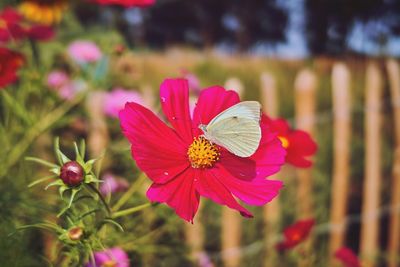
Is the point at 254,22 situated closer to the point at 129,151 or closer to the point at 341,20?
the point at 341,20

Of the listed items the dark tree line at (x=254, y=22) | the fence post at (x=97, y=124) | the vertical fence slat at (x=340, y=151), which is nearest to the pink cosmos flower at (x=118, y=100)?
the fence post at (x=97, y=124)

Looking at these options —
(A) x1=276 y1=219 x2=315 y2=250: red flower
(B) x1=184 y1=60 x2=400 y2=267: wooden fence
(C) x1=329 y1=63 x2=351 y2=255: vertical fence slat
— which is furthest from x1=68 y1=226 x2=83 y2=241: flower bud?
(C) x1=329 y1=63 x2=351 y2=255: vertical fence slat

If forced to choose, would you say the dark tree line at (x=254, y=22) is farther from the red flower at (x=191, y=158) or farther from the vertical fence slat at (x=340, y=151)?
the red flower at (x=191, y=158)

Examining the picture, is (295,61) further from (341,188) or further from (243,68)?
(341,188)

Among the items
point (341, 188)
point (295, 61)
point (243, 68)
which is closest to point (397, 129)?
point (341, 188)

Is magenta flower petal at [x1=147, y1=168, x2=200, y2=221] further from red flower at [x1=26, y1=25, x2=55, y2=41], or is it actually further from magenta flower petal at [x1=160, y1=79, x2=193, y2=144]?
red flower at [x1=26, y1=25, x2=55, y2=41]
